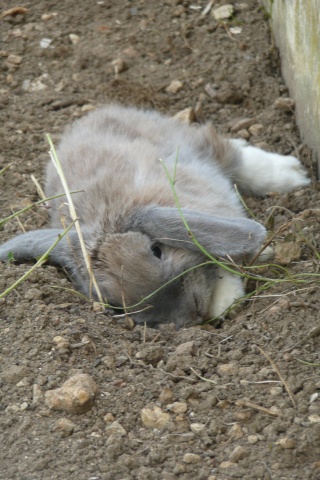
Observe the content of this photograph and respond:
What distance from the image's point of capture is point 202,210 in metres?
4.78

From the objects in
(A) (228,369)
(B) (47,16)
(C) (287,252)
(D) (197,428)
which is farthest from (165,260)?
(B) (47,16)

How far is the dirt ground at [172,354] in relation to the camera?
3260 millimetres

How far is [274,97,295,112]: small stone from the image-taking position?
594 centimetres

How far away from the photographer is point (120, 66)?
664 centimetres

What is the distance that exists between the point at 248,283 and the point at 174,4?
11.0 feet

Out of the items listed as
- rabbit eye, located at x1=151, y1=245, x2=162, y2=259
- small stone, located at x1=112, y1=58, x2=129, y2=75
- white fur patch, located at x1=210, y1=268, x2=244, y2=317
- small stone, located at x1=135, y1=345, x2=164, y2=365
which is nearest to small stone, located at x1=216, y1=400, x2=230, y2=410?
small stone, located at x1=135, y1=345, x2=164, y2=365

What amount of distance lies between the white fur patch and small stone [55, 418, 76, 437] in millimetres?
1232

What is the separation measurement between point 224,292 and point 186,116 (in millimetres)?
2028

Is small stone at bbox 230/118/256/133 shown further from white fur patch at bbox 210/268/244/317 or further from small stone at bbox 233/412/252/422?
small stone at bbox 233/412/252/422

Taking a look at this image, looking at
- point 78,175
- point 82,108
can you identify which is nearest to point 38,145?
point 82,108

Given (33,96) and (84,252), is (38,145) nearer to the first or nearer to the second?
(33,96)

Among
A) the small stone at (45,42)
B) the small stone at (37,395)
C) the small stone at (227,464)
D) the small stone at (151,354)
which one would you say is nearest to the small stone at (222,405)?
the small stone at (227,464)

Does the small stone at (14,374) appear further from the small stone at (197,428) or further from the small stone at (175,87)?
the small stone at (175,87)

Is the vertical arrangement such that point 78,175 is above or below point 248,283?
above
